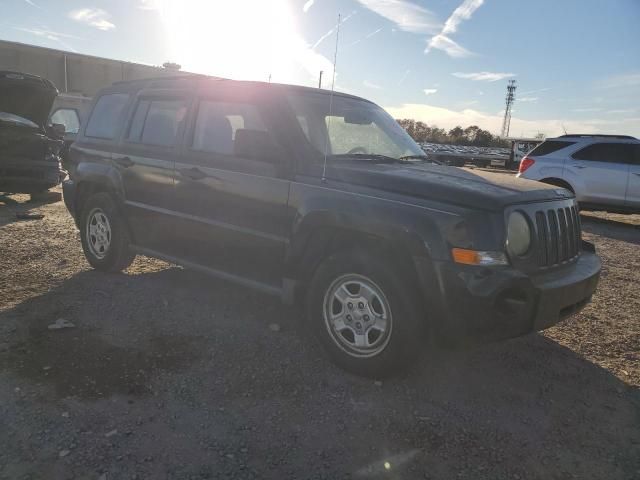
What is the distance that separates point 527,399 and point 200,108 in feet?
11.1

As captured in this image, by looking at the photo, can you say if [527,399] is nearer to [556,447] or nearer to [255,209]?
[556,447]

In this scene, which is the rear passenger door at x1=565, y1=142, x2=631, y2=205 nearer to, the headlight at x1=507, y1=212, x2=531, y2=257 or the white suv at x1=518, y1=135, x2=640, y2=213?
the white suv at x1=518, y1=135, x2=640, y2=213

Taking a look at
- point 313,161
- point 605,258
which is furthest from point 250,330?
point 605,258

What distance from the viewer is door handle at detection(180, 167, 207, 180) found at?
4.22m

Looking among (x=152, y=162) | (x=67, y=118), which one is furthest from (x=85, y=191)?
(x=67, y=118)

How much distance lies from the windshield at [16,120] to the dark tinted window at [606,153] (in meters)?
11.1

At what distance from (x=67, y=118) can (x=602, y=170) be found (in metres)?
12.1

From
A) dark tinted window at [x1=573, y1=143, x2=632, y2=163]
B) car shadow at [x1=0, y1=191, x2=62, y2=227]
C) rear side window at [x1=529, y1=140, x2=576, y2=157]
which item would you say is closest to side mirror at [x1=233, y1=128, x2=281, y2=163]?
car shadow at [x1=0, y1=191, x2=62, y2=227]

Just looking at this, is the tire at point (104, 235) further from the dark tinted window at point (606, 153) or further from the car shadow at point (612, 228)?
the dark tinted window at point (606, 153)

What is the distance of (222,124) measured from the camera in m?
4.24

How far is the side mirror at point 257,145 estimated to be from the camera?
12.2 feet

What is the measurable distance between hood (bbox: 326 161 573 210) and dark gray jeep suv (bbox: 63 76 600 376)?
0.04 ft

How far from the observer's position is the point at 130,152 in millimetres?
4934

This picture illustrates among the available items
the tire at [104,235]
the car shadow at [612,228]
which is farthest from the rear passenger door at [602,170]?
the tire at [104,235]
